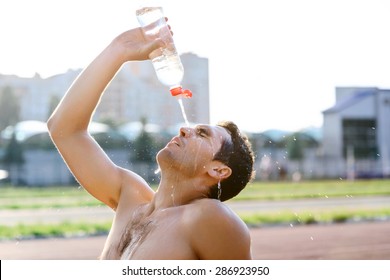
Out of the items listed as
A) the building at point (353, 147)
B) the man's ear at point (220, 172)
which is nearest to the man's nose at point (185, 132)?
the man's ear at point (220, 172)

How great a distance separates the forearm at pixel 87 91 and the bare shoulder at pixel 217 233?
0.42 metres

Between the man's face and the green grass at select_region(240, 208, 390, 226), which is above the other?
the man's face

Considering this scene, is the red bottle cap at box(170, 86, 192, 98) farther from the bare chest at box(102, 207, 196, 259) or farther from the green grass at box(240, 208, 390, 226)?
the green grass at box(240, 208, 390, 226)

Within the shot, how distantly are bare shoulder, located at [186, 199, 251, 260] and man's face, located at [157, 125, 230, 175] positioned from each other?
0.17m

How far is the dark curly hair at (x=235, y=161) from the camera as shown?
177 centimetres

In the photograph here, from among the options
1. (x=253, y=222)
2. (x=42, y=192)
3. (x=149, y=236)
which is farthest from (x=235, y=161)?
(x=42, y=192)

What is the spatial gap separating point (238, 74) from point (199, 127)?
2.22 m

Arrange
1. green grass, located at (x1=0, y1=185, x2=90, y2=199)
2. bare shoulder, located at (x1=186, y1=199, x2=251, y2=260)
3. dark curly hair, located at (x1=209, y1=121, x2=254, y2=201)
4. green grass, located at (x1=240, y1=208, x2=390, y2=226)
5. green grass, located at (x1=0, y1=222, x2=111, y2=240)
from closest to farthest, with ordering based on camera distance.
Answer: bare shoulder, located at (x1=186, y1=199, x2=251, y2=260), dark curly hair, located at (x1=209, y1=121, x2=254, y2=201), green grass, located at (x1=0, y1=222, x2=111, y2=240), green grass, located at (x1=240, y1=208, x2=390, y2=226), green grass, located at (x1=0, y1=185, x2=90, y2=199)

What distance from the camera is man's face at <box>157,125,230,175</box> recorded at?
5.68ft

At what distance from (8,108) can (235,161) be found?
13297mm

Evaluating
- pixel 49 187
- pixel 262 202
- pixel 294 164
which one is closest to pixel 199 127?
pixel 262 202

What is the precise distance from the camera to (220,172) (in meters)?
1.75

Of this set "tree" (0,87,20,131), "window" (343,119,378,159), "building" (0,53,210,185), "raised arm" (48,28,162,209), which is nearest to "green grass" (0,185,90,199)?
"building" (0,53,210,185)

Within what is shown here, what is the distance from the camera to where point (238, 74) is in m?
3.98
